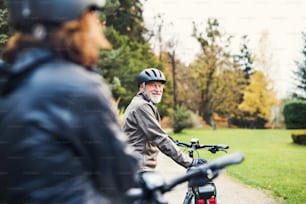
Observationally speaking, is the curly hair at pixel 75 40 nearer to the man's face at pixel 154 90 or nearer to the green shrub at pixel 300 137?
the man's face at pixel 154 90

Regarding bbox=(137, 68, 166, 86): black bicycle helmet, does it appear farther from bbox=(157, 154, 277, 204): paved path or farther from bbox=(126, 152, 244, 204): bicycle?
bbox=(157, 154, 277, 204): paved path

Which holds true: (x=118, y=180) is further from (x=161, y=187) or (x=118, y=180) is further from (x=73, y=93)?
(x=73, y=93)

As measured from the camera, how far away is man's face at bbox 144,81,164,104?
13.8 ft

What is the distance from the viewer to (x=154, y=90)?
4.28m

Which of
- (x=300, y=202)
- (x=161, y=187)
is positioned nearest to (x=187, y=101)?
(x=300, y=202)

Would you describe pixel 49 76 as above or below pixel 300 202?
above

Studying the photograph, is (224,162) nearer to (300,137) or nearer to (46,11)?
(46,11)

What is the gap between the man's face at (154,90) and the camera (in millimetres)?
4191

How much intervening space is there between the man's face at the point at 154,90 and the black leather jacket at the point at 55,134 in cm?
282

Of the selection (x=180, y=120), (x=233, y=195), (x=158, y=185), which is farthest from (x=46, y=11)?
(x=180, y=120)

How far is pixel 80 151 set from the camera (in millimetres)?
1292

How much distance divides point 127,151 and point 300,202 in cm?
684

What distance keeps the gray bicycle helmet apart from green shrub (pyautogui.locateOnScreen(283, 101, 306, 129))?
28345 mm

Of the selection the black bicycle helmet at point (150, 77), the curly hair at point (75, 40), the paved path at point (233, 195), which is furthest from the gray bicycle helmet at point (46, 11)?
the paved path at point (233, 195)
